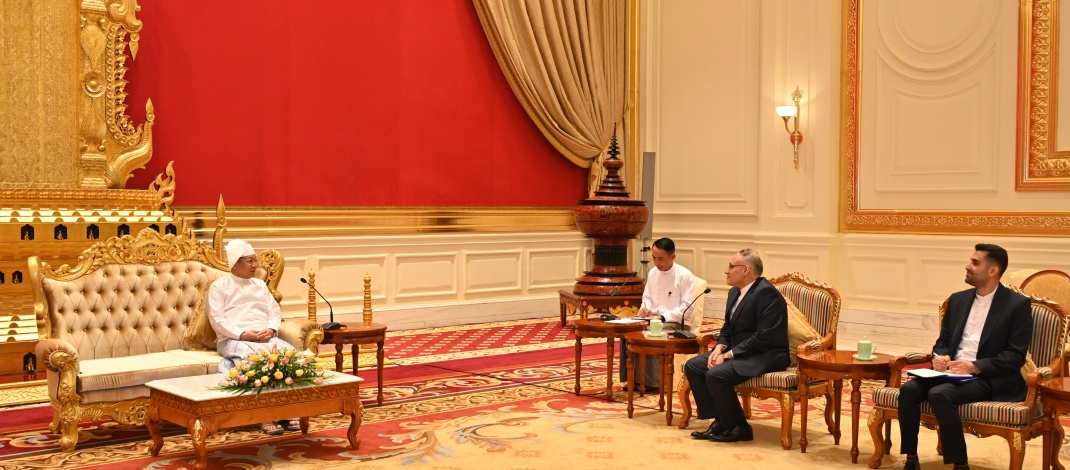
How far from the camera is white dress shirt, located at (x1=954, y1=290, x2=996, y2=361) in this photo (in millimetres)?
4980

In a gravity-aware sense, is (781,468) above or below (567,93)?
below

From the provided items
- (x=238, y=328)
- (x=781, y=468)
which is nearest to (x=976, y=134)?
(x=781, y=468)

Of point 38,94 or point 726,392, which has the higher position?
point 38,94

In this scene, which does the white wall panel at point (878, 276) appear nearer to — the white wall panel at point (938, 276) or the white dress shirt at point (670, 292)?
the white wall panel at point (938, 276)

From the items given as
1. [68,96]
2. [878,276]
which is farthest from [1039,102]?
[68,96]

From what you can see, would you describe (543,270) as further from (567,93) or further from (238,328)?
(238,328)

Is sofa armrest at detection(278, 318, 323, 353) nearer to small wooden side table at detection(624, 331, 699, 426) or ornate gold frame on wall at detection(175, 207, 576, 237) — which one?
small wooden side table at detection(624, 331, 699, 426)

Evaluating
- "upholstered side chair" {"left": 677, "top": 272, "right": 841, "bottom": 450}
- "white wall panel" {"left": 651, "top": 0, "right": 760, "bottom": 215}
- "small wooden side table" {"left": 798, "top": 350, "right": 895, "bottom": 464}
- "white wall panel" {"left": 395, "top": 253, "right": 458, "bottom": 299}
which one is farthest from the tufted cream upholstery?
"white wall panel" {"left": 651, "top": 0, "right": 760, "bottom": 215}

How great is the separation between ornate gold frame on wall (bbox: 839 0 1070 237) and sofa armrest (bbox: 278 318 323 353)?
5765mm

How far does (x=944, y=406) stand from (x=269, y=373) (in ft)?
10.3

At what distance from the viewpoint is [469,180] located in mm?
10977

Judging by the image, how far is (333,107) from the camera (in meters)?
9.82

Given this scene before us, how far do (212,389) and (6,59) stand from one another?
13.5 ft

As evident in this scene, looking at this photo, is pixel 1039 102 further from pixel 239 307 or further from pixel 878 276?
pixel 239 307
